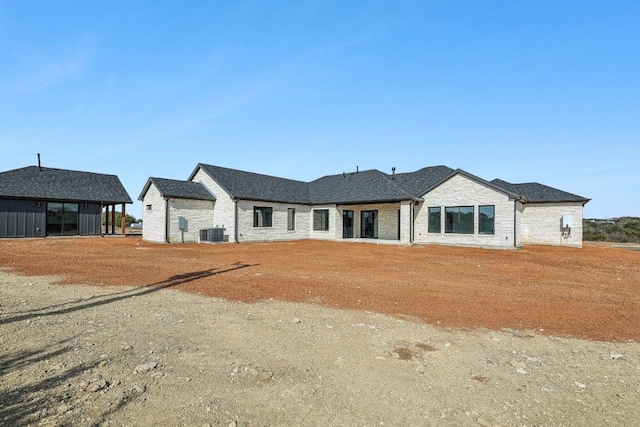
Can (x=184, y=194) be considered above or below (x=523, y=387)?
above

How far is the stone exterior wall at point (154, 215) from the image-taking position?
72.8 feet

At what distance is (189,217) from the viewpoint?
76.7 feet

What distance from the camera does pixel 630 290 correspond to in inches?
351

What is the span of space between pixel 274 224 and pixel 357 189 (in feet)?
23.6

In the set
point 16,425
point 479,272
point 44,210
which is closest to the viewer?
point 16,425

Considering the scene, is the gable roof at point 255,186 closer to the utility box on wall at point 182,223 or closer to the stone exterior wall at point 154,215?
the utility box on wall at point 182,223

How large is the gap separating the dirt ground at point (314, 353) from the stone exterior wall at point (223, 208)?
14343mm

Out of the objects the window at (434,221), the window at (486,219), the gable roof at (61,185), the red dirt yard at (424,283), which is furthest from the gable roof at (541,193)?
the gable roof at (61,185)

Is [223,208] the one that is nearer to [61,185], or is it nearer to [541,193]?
[61,185]

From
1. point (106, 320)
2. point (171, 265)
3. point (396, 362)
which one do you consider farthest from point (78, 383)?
point (171, 265)

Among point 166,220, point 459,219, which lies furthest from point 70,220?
point 459,219

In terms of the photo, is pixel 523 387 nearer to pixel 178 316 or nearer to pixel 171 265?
pixel 178 316

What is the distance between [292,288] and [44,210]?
25161 millimetres

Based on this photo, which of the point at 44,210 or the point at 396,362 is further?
the point at 44,210
